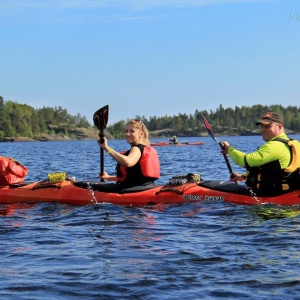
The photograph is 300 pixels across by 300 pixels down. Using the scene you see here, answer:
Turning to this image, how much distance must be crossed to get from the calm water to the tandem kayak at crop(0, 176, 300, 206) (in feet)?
1.18

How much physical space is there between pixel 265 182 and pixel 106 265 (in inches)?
173

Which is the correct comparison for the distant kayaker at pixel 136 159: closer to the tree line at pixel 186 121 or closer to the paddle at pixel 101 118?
the paddle at pixel 101 118

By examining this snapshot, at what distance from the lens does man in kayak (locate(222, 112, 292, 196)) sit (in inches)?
400

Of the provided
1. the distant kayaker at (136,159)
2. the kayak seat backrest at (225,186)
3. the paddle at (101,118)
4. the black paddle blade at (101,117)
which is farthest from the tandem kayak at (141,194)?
the black paddle blade at (101,117)

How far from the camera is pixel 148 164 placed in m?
11.2

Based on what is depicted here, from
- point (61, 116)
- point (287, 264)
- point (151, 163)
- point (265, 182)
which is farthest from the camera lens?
point (61, 116)

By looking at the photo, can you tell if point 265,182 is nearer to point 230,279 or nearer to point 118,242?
point 118,242

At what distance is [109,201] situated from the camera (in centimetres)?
1155

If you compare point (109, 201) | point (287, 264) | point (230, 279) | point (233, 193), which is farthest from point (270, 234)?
point (109, 201)

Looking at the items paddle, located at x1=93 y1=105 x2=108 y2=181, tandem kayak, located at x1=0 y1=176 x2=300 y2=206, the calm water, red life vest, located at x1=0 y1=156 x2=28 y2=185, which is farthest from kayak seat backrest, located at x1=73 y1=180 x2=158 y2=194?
red life vest, located at x1=0 y1=156 x2=28 y2=185

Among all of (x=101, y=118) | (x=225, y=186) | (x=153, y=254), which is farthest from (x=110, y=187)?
(x=153, y=254)

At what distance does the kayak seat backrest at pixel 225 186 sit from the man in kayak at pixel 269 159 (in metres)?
0.36

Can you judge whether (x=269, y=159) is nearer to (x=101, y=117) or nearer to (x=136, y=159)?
(x=136, y=159)

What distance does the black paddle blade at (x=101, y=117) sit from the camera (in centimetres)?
1187
